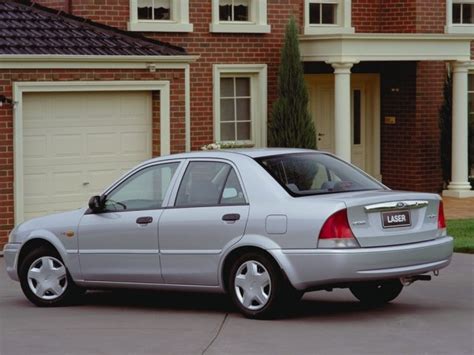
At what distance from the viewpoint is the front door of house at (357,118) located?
979 inches

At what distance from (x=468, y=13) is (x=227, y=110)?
19.2 ft

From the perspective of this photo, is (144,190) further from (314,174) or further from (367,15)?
(367,15)

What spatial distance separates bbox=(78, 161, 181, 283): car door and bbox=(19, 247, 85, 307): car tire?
0.95 ft

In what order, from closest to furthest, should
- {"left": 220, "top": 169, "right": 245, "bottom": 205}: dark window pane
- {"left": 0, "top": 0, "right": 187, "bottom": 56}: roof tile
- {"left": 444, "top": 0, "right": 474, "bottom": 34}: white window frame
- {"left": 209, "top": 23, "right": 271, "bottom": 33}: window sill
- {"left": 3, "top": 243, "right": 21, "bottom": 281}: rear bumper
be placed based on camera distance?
{"left": 220, "top": 169, "right": 245, "bottom": 205}: dark window pane → {"left": 3, "top": 243, "right": 21, "bottom": 281}: rear bumper → {"left": 0, "top": 0, "right": 187, "bottom": 56}: roof tile → {"left": 209, "top": 23, "right": 271, "bottom": 33}: window sill → {"left": 444, "top": 0, "right": 474, "bottom": 34}: white window frame

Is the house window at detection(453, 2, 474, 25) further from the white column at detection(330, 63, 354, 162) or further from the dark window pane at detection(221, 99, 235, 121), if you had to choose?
the dark window pane at detection(221, 99, 235, 121)

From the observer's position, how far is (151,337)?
402 inches

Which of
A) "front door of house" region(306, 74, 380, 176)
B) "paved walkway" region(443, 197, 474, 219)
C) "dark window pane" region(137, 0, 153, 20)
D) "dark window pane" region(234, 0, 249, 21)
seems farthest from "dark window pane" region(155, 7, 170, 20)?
"paved walkway" region(443, 197, 474, 219)

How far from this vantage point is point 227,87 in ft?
74.2

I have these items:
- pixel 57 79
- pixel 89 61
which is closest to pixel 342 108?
pixel 89 61

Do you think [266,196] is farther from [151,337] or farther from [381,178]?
[381,178]

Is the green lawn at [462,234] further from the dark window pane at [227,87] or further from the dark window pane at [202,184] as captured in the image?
the dark window pane at [202,184]

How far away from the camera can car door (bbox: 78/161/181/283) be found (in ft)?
38.0

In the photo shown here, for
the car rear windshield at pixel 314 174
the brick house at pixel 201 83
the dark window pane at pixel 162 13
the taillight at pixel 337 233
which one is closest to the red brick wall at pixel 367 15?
the brick house at pixel 201 83

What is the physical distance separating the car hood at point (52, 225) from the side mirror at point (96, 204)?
0.22 metres
